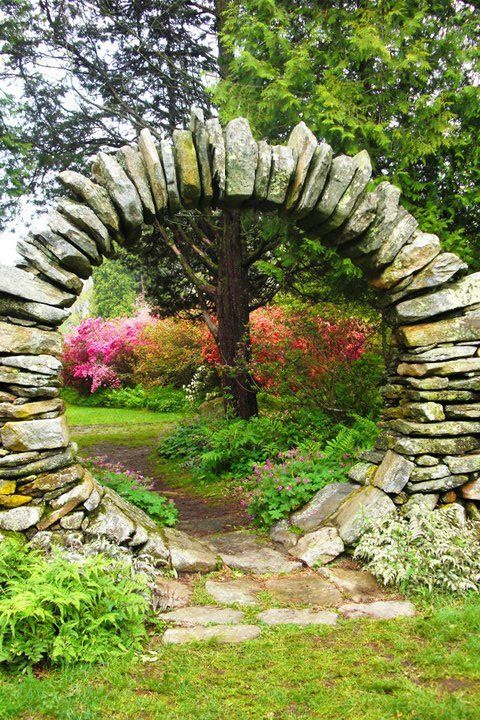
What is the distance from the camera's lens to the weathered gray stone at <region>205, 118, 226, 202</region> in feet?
13.7

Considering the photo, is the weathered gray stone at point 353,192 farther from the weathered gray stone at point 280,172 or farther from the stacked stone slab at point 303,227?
the weathered gray stone at point 280,172

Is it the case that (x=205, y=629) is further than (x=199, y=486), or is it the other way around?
(x=199, y=486)

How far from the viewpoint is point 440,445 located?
14.5 feet

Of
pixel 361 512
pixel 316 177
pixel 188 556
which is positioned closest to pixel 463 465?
pixel 361 512

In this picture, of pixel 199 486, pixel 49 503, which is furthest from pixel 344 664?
pixel 199 486

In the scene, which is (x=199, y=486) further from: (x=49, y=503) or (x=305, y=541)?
(x=49, y=503)

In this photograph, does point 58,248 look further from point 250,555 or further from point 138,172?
point 250,555

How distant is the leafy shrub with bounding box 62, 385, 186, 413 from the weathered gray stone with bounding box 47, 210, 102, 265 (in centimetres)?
1025

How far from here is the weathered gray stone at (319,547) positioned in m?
4.34

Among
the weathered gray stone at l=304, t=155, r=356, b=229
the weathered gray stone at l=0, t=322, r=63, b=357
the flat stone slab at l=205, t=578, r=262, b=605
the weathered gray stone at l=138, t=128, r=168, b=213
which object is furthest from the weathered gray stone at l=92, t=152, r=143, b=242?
the flat stone slab at l=205, t=578, r=262, b=605

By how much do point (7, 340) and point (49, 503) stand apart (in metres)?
1.17

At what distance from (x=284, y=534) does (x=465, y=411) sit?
6.14ft

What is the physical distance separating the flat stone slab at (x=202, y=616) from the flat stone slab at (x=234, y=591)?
Answer: 13 centimetres

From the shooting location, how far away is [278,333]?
8039 mm
